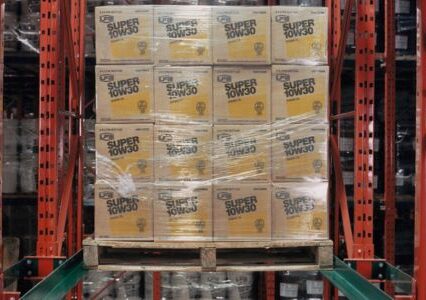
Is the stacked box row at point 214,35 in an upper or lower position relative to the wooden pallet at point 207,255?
upper

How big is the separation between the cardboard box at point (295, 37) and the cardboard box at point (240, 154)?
0.46m

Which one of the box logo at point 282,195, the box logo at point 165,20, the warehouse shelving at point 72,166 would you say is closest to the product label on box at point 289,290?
the warehouse shelving at point 72,166

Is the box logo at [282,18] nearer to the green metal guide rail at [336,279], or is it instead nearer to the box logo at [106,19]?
the box logo at [106,19]

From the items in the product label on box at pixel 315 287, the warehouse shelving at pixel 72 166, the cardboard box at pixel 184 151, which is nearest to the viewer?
the warehouse shelving at pixel 72 166

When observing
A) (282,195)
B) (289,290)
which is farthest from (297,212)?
(289,290)

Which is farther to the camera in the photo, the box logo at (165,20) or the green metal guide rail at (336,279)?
the box logo at (165,20)

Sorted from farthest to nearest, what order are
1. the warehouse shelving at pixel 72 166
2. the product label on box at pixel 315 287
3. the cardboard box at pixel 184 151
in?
the product label on box at pixel 315 287, the cardboard box at pixel 184 151, the warehouse shelving at pixel 72 166

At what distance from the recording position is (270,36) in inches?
138

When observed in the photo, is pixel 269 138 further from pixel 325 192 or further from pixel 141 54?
pixel 141 54

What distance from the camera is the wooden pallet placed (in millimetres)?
3424

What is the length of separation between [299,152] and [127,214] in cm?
110

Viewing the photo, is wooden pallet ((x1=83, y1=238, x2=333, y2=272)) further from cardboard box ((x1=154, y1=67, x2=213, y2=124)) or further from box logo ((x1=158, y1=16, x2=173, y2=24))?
box logo ((x1=158, y1=16, x2=173, y2=24))

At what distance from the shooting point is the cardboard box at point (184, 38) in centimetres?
349

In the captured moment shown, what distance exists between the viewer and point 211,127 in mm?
3471
